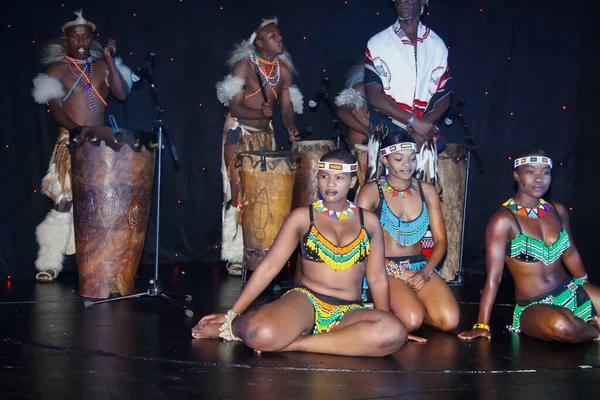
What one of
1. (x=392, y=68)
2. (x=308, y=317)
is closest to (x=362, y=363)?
(x=308, y=317)

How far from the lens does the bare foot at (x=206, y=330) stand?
4.31 meters

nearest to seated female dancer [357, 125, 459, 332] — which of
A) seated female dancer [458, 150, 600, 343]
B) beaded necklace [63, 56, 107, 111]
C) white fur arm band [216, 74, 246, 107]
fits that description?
seated female dancer [458, 150, 600, 343]

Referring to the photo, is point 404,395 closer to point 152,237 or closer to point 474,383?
point 474,383

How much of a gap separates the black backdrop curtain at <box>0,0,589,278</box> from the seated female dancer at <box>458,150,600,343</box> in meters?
2.62

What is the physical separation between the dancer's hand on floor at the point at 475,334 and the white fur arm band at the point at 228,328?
1.34m

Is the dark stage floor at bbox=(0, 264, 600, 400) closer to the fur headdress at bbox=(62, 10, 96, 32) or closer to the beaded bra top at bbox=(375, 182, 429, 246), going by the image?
the beaded bra top at bbox=(375, 182, 429, 246)

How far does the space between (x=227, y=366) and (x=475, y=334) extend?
1.58m

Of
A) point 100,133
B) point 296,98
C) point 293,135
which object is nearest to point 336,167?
point 100,133

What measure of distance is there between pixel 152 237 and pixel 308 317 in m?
3.52

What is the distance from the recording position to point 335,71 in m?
7.73

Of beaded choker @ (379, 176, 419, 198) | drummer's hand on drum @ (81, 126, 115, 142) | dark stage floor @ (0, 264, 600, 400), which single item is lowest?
dark stage floor @ (0, 264, 600, 400)

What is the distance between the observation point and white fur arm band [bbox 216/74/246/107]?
22.4 feet

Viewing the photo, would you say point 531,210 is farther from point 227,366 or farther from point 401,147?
point 227,366

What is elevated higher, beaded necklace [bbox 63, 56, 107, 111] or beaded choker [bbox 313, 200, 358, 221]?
beaded necklace [bbox 63, 56, 107, 111]
